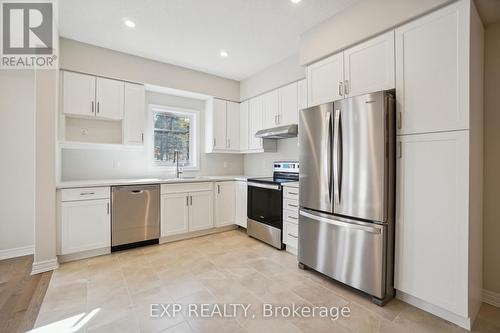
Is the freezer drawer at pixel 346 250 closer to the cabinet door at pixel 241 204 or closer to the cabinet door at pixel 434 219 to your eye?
the cabinet door at pixel 434 219

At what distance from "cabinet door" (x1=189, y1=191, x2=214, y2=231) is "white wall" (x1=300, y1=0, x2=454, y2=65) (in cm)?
244

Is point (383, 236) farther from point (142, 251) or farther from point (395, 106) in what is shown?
point (142, 251)

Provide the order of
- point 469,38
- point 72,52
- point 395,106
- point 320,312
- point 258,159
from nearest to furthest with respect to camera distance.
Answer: point 469,38
point 320,312
point 395,106
point 72,52
point 258,159

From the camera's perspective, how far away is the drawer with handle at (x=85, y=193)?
2.77 metres

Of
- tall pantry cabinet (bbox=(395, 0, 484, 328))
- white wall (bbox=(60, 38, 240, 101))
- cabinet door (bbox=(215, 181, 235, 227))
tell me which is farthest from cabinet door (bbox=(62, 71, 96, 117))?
tall pantry cabinet (bbox=(395, 0, 484, 328))

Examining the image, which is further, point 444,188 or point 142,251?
point 142,251

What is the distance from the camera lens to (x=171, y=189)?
3502 mm

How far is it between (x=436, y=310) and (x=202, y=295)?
1928mm

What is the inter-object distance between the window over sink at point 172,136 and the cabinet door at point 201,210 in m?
0.85

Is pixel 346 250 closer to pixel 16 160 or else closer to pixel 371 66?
pixel 371 66

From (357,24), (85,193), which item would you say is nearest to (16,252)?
(85,193)

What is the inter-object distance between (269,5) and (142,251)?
335cm

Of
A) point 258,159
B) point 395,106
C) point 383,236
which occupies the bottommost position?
point 383,236

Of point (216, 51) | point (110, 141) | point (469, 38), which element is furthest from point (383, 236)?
point (110, 141)
